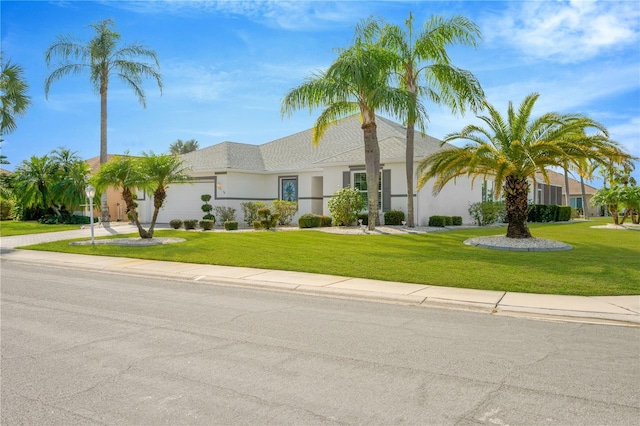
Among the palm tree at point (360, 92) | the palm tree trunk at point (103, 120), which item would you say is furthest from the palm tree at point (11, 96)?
the palm tree at point (360, 92)

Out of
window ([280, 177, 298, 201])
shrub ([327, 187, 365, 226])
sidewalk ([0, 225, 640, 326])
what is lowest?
sidewalk ([0, 225, 640, 326])

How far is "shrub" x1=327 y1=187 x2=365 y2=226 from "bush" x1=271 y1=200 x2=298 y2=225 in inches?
144

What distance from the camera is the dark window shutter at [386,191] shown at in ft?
83.1

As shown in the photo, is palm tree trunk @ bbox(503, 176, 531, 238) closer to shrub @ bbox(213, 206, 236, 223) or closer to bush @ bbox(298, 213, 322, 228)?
bush @ bbox(298, 213, 322, 228)

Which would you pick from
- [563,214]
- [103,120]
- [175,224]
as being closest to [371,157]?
[175,224]

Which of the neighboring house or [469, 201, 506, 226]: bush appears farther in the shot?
the neighboring house

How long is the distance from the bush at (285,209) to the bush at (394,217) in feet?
19.3

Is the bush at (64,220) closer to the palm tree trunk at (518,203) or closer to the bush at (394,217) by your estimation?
the bush at (394,217)

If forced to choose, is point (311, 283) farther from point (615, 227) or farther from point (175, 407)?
point (615, 227)

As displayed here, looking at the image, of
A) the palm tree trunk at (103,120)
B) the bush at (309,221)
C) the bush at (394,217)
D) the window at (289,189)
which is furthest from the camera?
the window at (289,189)

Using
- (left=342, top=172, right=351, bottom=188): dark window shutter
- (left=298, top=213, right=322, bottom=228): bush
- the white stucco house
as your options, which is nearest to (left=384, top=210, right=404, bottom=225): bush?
the white stucco house

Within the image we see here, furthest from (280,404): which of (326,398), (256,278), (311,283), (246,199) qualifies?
(246,199)

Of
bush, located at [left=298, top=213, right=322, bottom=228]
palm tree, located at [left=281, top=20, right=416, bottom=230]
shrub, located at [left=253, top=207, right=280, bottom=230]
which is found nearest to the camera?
palm tree, located at [left=281, top=20, right=416, bottom=230]

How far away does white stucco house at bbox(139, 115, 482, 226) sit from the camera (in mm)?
25438
